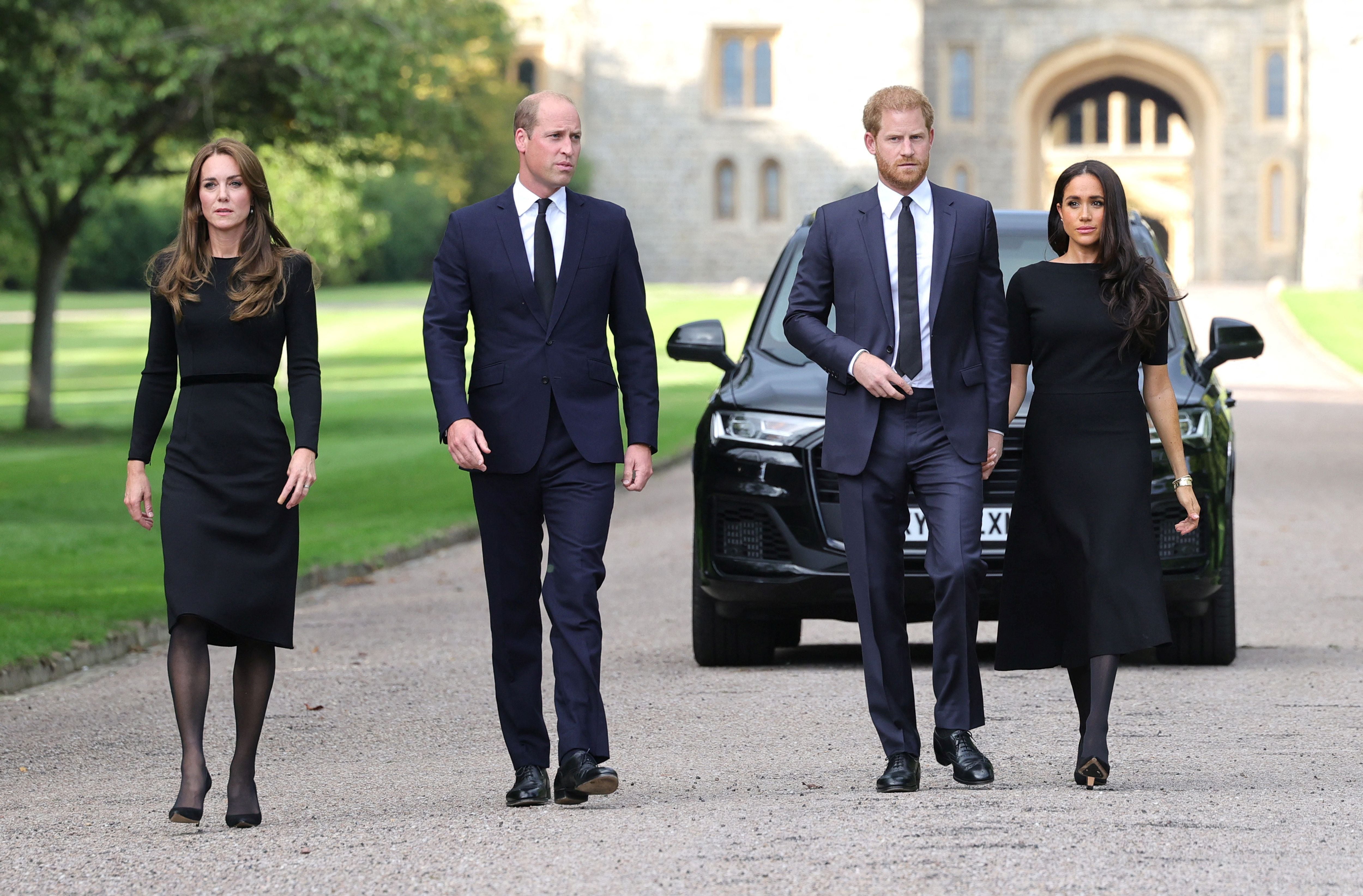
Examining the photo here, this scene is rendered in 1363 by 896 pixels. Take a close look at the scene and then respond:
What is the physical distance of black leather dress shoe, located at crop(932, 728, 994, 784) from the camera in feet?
18.2

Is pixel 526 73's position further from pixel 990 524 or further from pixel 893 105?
pixel 893 105

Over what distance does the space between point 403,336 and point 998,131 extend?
2800 cm

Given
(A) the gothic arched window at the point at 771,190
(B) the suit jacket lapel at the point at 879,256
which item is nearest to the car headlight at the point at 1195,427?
(B) the suit jacket lapel at the point at 879,256

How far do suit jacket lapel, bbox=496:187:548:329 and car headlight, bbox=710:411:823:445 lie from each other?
101 inches

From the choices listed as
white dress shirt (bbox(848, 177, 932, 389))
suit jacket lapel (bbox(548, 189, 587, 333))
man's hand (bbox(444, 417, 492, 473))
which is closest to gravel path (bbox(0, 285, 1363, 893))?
man's hand (bbox(444, 417, 492, 473))

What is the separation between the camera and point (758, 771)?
6000 millimetres

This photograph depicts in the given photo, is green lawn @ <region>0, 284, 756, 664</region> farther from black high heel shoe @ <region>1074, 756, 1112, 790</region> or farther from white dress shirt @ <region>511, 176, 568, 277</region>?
black high heel shoe @ <region>1074, 756, 1112, 790</region>

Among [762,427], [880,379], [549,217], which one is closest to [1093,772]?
[880,379]

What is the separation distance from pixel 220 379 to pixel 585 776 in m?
1.44

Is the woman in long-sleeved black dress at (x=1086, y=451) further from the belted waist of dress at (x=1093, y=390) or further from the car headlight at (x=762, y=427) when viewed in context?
the car headlight at (x=762, y=427)

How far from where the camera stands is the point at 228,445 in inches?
210

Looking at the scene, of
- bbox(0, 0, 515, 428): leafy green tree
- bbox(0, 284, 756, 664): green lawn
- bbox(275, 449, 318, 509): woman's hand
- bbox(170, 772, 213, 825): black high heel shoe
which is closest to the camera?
bbox(170, 772, 213, 825): black high heel shoe

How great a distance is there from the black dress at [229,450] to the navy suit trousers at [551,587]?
55cm

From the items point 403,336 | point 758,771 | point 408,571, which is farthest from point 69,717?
point 403,336
